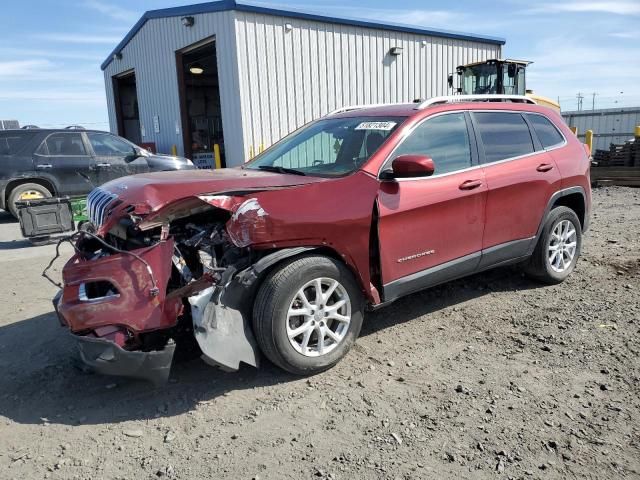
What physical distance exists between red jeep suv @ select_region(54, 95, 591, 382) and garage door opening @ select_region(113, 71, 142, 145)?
62.7 feet

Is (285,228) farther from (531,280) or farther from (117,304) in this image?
(531,280)

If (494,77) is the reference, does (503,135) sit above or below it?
below

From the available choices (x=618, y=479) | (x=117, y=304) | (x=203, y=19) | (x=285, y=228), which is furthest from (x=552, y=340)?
(x=203, y=19)

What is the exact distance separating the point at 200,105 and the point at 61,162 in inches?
491

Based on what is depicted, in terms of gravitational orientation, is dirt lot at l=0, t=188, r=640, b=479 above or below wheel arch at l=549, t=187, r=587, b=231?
below

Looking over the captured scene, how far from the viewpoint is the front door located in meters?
3.71

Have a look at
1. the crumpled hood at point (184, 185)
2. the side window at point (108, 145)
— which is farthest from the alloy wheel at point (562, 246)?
the side window at point (108, 145)

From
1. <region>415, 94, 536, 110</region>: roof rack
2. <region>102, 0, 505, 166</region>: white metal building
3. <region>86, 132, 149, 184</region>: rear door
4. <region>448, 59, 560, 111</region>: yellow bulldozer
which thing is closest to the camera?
<region>415, 94, 536, 110</region>: roof rack

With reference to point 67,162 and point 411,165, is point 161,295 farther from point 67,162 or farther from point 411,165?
point 67,162

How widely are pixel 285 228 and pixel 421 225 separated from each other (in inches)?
45.7

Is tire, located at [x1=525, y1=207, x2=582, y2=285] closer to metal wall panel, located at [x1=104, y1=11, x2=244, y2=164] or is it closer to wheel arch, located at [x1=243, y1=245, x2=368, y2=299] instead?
wheel arch, located at [x1=243, y1=245, x2=368, y2=299]

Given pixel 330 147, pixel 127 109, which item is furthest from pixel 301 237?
pixel 127 109

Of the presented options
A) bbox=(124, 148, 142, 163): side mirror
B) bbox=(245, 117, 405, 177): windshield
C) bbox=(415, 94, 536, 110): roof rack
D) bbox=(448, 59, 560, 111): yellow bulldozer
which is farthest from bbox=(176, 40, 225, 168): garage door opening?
bbox=(415, 94, 536, 110): roof rack

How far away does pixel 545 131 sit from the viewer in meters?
5.06
